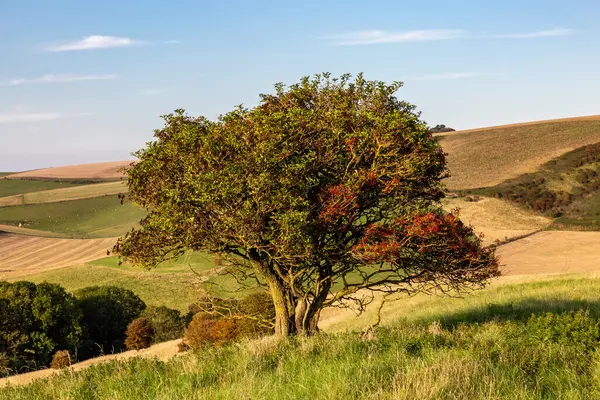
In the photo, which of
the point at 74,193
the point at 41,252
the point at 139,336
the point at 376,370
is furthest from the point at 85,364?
the point at 74,193

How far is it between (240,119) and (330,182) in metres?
3.77

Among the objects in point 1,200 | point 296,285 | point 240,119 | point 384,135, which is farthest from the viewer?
point 1,200

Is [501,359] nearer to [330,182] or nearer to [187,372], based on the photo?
[187,372]

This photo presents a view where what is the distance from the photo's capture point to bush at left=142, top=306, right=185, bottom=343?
65750 millimetres

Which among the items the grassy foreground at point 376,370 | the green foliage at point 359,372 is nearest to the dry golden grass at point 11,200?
the grassy foreground at point 376,370

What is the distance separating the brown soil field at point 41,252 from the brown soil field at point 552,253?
6930cm

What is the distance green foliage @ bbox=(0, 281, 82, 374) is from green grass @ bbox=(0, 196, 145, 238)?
60.9m

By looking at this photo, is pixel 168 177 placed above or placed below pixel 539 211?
above

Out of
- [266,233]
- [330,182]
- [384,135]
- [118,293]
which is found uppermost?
[384,135]

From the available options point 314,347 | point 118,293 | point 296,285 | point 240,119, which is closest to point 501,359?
point 314,347

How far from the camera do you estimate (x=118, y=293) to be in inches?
2985

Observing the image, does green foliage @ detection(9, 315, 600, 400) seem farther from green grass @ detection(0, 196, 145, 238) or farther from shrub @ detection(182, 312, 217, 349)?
green grass @ detection(0, 196, 145, 238)

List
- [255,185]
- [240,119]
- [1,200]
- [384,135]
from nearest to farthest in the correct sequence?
[255,185] < [384,135] < [240,119] < [1,200]

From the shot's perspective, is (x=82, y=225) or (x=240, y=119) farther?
(x=82, y=225)
